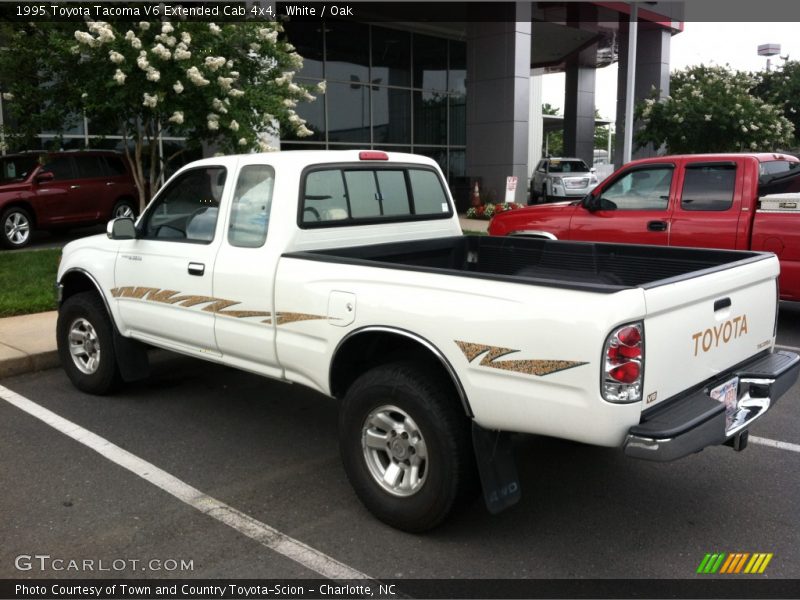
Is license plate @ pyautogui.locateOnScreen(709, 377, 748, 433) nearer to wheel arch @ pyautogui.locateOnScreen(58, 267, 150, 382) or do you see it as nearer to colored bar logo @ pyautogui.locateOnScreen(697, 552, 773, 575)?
colored bar logo @ pyautogui.locateOnScreen(697, 552, 773, 575)

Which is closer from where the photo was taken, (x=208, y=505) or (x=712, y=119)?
(x=208, y=505)

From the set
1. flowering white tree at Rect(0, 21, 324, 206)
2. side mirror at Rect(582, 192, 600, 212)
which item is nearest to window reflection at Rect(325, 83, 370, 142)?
flowering white tree at Rect(0, 21, 324, 206)

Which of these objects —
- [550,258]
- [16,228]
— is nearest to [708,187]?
[550,258]

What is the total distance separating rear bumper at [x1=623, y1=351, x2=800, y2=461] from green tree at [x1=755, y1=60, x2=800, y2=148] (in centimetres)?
3262

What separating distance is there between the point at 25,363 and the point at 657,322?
5.66 m

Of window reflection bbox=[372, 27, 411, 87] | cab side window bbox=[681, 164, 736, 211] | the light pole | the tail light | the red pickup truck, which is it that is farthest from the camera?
the light pole

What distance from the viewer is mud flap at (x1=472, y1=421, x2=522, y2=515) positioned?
3.42 m

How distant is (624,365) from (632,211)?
566cm

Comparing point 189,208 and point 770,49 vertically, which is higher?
point 770,49

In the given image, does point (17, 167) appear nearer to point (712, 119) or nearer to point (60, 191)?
point (60, 191)

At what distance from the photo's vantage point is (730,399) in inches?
144

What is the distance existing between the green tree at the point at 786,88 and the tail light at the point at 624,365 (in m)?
33.7

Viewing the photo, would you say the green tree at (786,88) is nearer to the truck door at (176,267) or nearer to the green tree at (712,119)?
the green tree at (712,119)

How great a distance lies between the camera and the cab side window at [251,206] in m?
4.62
